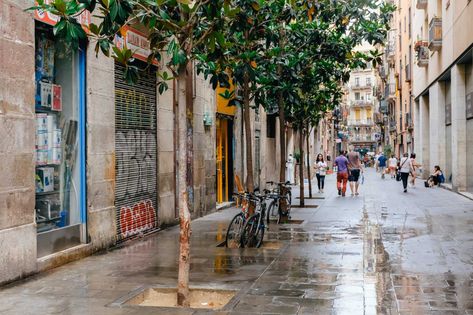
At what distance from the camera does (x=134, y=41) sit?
11523 millimetres

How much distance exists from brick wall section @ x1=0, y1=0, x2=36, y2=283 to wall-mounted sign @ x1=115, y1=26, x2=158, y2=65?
2955mm

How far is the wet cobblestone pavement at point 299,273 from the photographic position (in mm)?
6246

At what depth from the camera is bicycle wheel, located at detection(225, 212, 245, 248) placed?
10.2m

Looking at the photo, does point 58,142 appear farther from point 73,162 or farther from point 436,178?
point 436,178

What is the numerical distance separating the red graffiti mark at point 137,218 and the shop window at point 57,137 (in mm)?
1534

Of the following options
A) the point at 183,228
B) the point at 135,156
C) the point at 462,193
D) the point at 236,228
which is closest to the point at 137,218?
the point at 135,156

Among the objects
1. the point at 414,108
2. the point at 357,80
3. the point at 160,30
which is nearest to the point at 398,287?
the point at 160,30

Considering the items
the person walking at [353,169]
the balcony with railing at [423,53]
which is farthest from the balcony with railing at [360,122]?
the person walking at [353,169]

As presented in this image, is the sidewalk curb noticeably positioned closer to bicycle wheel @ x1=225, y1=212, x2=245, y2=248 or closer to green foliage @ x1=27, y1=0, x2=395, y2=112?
green foliage @ x1=27, y1=0, x2=395, y2=112

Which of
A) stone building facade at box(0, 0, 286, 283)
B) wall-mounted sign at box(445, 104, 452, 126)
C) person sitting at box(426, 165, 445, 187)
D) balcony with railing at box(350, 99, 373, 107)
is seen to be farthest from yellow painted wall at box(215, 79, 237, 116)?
balcony with railing at box(350, 99, 373, 107)

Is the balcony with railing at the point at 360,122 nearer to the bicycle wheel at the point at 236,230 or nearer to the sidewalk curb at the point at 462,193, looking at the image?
the sidewalk curb at the point at 462,193

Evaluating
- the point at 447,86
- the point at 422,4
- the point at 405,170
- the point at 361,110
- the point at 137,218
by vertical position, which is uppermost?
the point at 361,110

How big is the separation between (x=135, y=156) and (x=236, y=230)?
2.93 m

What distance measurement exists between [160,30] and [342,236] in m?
6.40
